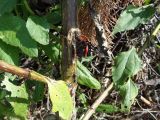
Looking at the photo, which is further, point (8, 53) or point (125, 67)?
point (125, 67)

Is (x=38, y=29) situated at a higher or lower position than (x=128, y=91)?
higher

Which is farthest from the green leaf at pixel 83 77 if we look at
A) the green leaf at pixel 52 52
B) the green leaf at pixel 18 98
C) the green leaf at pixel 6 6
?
the green leaf at pixel 6 6

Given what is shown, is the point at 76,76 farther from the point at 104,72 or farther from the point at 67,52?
the point at 104,72

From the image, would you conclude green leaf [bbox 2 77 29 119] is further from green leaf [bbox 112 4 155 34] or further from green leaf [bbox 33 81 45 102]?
green leaf [bbox 112 4 155 34]

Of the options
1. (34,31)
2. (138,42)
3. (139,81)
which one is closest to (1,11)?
(34,31)

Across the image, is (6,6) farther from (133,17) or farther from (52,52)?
(133,17)

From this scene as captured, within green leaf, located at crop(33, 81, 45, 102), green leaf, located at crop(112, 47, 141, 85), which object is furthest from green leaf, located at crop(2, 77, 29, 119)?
green leaf, located at crop(112, 47, 141, 85)

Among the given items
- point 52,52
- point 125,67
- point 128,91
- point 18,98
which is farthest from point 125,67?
point 18,98

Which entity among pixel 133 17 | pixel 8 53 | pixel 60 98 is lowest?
pixel 60 98
